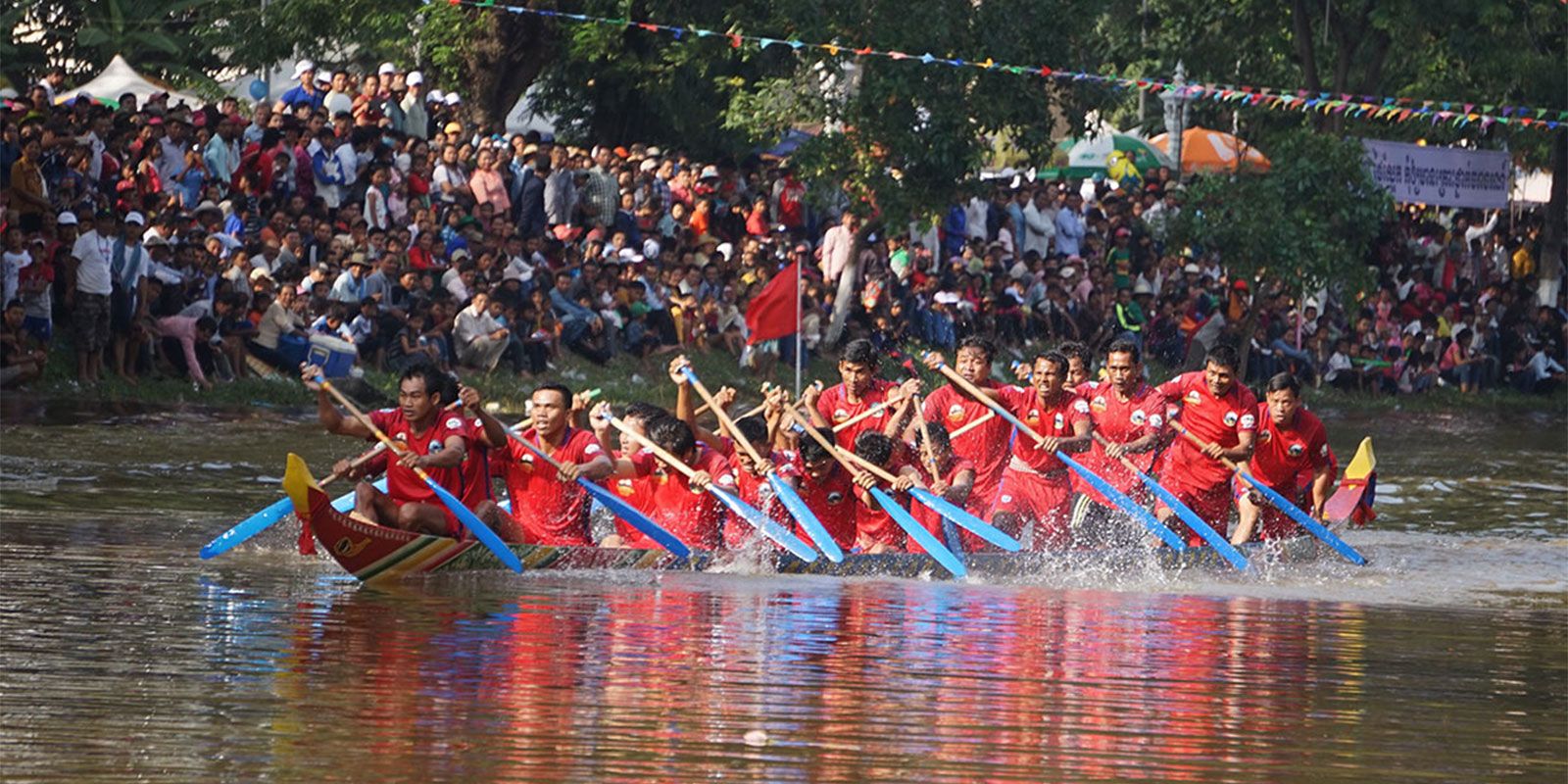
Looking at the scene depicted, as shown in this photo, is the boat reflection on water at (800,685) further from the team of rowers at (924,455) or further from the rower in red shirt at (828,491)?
the rower in red shirt at (828,491)

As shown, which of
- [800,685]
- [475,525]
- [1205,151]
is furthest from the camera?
[1205,151]

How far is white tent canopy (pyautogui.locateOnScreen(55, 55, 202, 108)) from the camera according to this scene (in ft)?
79.6

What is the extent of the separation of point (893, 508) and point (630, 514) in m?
1.40

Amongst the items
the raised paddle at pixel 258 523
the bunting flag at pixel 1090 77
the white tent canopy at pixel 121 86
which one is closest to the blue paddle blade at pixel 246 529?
the raised paddle at pixel 258 523

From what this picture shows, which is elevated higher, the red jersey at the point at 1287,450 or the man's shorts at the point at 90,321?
the man's shorts at the point at 90,321

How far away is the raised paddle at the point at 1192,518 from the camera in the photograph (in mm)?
12930

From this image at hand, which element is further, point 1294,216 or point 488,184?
point 1294,216

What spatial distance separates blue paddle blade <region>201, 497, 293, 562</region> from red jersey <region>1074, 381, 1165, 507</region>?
4.60 m

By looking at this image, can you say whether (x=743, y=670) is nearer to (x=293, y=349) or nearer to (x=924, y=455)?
(x=924, y=455)

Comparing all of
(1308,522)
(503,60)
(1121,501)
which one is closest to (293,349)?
(503,60)

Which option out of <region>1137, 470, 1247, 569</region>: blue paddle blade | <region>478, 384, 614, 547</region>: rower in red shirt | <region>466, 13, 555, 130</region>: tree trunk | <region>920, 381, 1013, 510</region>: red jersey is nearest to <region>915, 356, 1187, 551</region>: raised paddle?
<region>1137, 470, 1247, 569</region>: blue paddle blade

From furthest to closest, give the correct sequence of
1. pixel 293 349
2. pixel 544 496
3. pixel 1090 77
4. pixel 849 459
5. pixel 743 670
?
pixel 1090 77, pixel 293 349, pixel 849 459, pixel 544 496, pixel 743 670

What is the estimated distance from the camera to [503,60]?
24.9 m

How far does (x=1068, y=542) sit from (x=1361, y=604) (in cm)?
216
